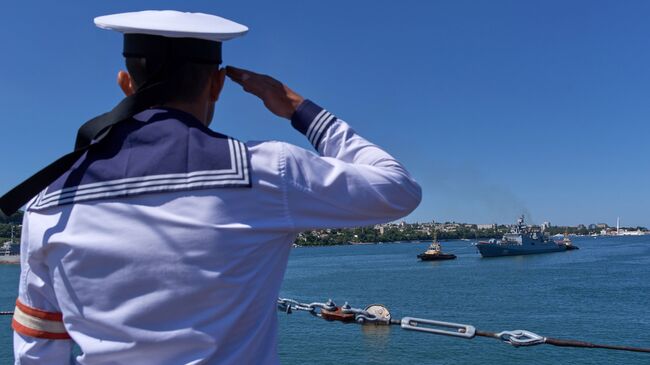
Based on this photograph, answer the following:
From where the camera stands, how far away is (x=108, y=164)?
2.77 feet

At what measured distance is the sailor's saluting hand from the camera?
3.38 feet

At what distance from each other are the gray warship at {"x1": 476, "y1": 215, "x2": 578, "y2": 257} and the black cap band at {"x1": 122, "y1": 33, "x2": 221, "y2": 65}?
6430cm

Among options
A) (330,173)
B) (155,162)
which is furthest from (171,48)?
(330,173)

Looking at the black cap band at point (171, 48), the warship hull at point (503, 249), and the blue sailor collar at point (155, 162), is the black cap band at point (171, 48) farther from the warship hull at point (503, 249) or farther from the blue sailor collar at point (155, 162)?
the warship hull at point (503, 249)

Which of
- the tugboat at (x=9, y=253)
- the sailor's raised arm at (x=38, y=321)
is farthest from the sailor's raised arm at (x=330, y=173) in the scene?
the tugboat at (x=9, y=253)

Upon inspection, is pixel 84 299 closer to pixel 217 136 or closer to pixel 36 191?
pixel 36 191

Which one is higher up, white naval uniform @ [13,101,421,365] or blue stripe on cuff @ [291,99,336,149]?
blue stripe on cuff @ [291,99,336,149]

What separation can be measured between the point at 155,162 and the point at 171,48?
0.59 feet

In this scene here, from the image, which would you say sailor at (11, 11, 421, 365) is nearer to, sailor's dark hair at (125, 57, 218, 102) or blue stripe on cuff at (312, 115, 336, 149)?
sailor's dark hair at (125, 57, 218, 102)

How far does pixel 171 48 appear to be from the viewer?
90 centimetres

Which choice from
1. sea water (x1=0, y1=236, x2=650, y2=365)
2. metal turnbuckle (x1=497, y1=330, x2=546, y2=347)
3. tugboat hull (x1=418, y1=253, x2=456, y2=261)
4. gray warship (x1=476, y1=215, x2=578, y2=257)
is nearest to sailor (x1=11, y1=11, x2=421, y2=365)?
metal turnbuckle (x1=497, y1=330, x2=546, y2=347)

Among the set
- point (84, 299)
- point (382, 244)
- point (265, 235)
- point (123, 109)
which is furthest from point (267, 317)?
point (382, 244)

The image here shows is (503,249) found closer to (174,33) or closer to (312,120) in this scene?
(312,120)

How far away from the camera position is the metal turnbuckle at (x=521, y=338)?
6.28 ft
